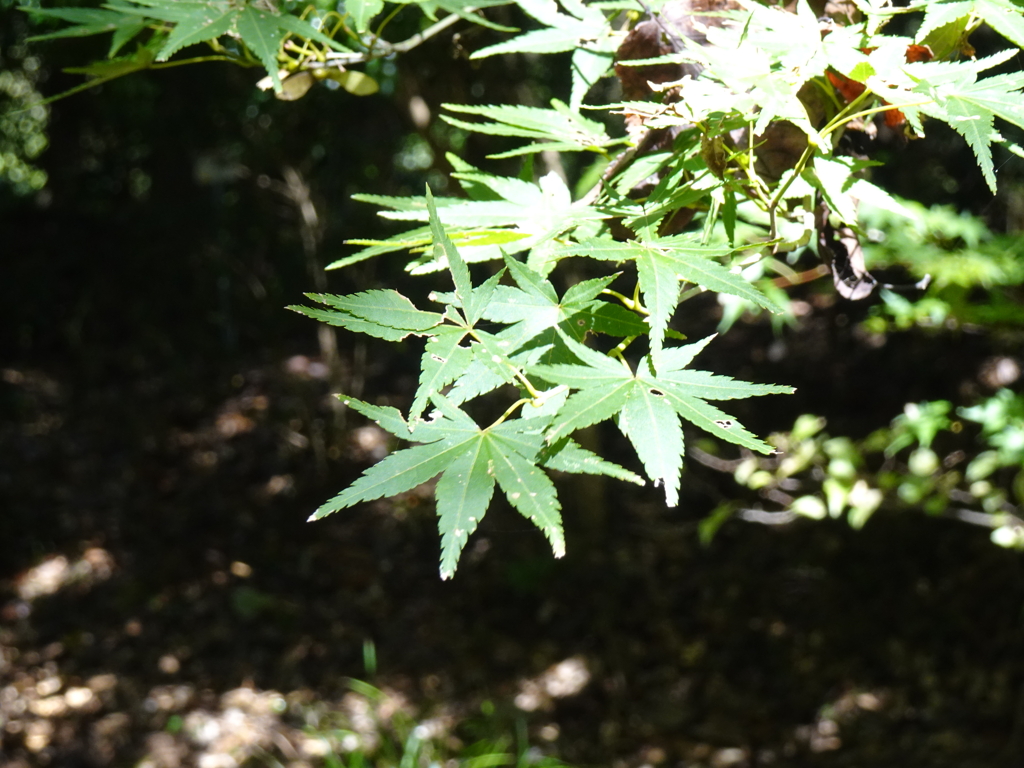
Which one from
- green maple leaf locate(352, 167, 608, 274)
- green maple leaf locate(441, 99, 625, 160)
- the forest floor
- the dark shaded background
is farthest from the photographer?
the dark shaded background

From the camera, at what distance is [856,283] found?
3.09 ft

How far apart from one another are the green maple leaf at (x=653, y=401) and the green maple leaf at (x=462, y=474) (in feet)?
0.15

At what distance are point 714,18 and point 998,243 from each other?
1.49m

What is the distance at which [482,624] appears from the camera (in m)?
3.85

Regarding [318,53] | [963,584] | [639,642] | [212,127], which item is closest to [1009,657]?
[963,584]

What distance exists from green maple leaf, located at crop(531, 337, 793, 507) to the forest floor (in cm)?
250

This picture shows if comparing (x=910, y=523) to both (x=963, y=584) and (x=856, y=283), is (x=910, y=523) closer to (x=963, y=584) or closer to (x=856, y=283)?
(x=963, y=584)

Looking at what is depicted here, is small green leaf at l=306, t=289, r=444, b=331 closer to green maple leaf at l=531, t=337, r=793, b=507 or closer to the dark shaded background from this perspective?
green maple leaf at l=531, t=337, r=793, b=507

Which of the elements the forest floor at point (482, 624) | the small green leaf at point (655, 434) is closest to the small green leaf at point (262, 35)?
the small green leaf at point (655, 434)

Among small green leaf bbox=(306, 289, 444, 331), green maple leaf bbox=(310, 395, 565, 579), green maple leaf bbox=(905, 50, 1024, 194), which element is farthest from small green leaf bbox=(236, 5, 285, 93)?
green maple leaf bbox=(905, 50, 1024, 194)

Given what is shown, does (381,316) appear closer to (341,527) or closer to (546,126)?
(546,126)

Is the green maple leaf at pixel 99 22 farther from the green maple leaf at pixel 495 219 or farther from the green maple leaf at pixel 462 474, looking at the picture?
the green maple leaf at pixel 462 474

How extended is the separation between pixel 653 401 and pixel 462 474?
173 mm

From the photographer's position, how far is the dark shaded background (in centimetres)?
326
